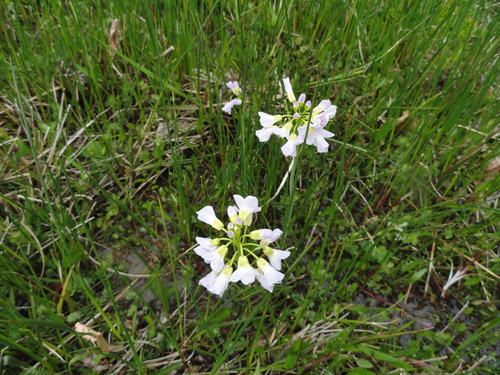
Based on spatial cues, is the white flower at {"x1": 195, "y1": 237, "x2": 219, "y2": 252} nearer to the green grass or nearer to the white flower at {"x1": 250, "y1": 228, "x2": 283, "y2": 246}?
the white flower at {"x1": 250, "y1": 228, "x2": 283, "y2": 246}

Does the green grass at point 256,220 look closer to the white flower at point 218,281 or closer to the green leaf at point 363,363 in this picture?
the green leaf at point 363,363

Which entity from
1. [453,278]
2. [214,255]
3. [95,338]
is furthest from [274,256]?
[453,278]

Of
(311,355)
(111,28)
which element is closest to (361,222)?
(311,355)

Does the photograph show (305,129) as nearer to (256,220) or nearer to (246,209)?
(246,209)

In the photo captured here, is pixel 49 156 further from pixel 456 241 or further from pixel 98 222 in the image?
pixel 456 241

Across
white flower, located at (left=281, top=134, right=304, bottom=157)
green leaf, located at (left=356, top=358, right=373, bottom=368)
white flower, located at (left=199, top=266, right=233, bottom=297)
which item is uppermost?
white flower, located at (left=281, top=134, right=304, bottom=157)

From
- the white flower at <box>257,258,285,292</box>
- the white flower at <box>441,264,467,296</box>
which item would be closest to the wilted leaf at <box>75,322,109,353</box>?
the white flower at <box>257,258,285,292</box>
